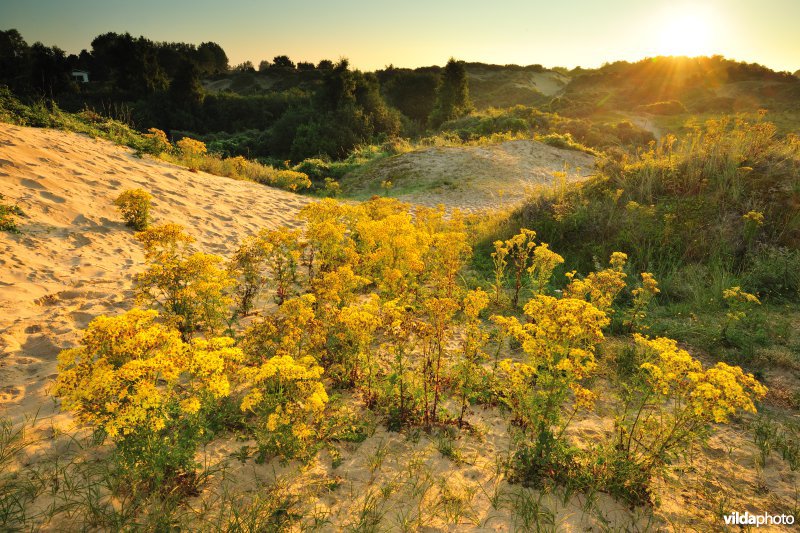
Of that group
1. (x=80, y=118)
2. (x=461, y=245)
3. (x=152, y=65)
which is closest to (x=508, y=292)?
(x=461, y=245)

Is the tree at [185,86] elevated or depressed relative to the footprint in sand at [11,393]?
elevated

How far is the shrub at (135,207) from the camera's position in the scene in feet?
21.4

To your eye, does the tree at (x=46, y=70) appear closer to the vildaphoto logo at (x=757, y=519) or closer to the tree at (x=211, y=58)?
the tree at (x=211, y=58)

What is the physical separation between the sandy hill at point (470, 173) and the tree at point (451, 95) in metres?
15.5

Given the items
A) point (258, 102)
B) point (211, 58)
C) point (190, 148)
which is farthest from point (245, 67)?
point (190, 148)

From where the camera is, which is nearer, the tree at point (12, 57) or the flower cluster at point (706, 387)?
the flower cluster at point (706, 387)

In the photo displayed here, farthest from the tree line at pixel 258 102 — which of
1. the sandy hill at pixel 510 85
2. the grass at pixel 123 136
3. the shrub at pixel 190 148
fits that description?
the shrub at pixel 190 148

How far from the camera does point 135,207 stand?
6.73 m

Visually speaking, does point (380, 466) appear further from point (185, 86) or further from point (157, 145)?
point (185, 86)

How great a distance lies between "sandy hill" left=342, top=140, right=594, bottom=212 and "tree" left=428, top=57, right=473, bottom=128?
15.5m

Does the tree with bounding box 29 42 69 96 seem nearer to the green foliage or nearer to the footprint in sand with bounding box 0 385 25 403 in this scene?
the footprint in sand with bounding box 0 385 25 403

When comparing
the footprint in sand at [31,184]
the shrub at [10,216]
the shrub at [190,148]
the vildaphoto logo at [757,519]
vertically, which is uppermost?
the shrub at [190,148]

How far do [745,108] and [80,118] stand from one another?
140ft

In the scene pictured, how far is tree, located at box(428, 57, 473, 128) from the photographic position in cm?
3390
